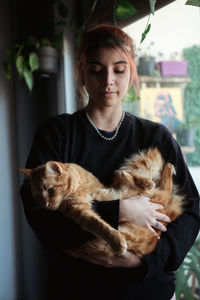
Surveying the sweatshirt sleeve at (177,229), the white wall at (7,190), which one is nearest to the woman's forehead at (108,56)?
the sweatshirt sleeve at (177,229)

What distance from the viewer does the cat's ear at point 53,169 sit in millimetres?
751

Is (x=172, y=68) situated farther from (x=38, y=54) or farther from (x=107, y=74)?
(x=38, y=54)

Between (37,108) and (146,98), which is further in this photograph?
(37,108)

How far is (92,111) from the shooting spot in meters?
0.92

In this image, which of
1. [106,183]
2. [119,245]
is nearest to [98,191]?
[106,183]

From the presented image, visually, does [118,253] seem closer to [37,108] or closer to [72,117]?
[72,117]

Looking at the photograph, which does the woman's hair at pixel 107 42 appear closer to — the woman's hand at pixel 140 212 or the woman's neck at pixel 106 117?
the woman's neck at pixel 106 117

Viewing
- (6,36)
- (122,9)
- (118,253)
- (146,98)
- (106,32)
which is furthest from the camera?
(6,36)

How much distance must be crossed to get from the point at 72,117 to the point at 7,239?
4.66 feet

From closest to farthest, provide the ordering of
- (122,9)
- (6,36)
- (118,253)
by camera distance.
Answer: (118,253), (122,9), (6,36)

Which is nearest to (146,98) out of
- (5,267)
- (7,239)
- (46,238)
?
(46,238)

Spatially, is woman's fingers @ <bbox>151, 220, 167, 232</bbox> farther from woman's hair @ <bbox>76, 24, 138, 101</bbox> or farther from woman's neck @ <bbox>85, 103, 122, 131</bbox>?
woman's hair @ <bbox>76, 24, 138, 101</bbox>

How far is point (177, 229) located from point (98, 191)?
270 millimetres

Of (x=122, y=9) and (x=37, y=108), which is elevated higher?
(x=122, y=9)
